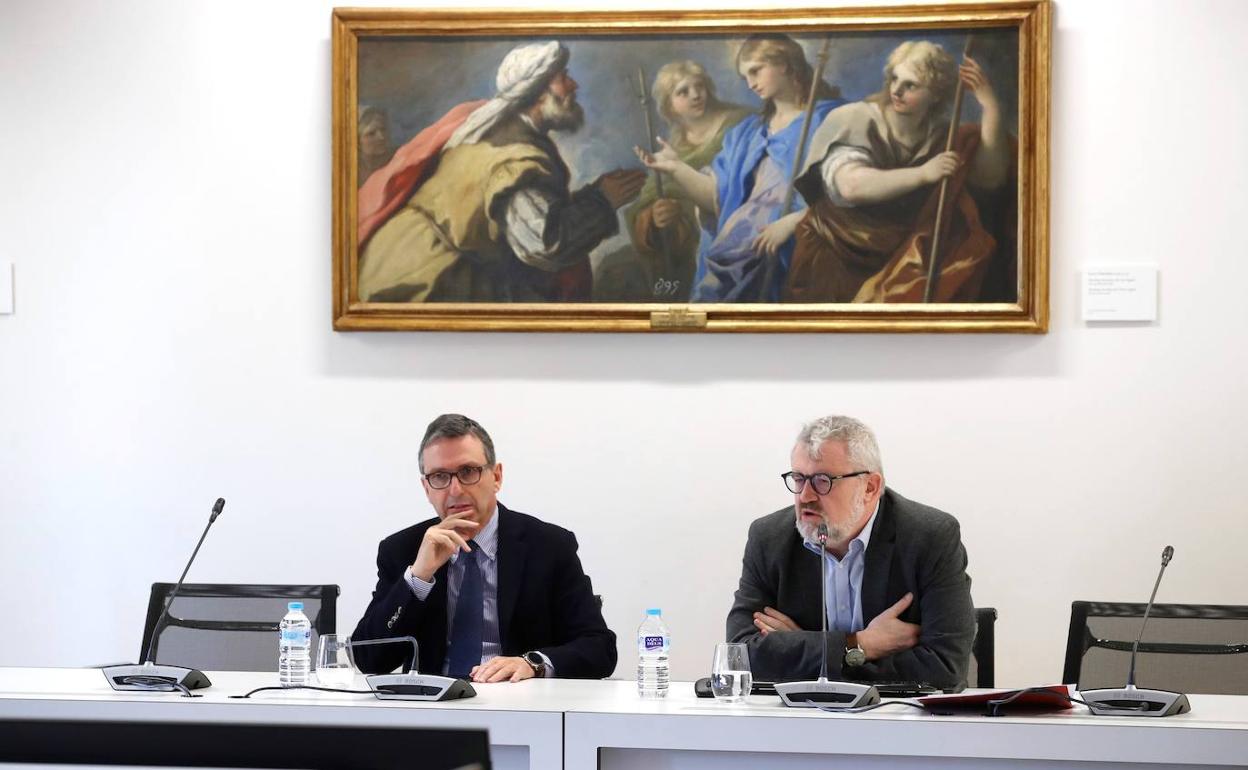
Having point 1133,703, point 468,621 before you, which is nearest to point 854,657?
point 1133,703

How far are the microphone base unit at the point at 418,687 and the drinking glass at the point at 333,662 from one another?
0.21 m

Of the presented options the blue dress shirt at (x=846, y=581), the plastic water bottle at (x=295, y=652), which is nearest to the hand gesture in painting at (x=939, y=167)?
the blue dress shirt at (x=846, y=581)

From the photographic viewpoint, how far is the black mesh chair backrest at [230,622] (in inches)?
136

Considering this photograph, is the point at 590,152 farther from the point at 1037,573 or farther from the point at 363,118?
the point at 1037,573

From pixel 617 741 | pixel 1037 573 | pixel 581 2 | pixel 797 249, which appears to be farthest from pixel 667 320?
pixel 617 741

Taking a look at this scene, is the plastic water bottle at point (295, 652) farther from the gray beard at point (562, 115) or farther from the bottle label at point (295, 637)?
the gray beard at point (562, 115)

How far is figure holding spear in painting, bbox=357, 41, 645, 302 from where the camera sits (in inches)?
172

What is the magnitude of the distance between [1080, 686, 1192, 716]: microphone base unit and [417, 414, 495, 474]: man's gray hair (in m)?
1.59

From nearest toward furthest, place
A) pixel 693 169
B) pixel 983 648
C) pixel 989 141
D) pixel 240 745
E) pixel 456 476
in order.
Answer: pixel 240 745
pixel 983 648
pixel 456 476
pixel 989 141
pixel 693 169

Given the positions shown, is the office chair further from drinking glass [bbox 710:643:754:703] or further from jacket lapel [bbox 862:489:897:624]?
jacket lapel [bbox 862:489:897:624]

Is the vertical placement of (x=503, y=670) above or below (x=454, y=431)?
A: below

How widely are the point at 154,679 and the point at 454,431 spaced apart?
0.96 metres

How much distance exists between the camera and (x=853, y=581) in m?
3.30

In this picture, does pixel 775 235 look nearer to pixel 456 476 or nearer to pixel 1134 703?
pixel 456 476
